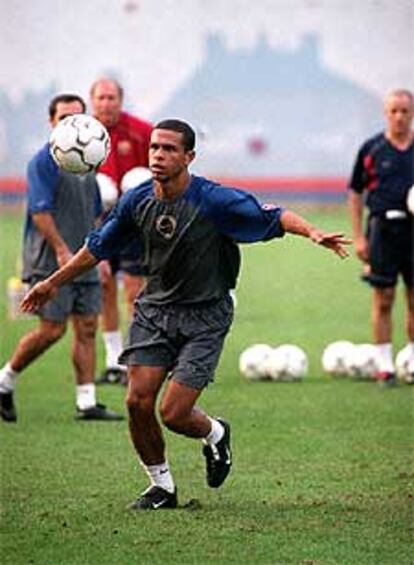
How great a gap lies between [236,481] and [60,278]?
1575 mm

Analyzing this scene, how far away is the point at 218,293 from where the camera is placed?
10172 mm

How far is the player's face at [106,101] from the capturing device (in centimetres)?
1473

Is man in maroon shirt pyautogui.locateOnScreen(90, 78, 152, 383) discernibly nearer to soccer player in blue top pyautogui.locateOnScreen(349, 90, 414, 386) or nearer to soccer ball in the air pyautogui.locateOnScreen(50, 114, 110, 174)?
soccer player in blue top pyautogui.locateOnScreen(349, 90, 414, 386)

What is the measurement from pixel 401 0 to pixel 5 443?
23.0 metres

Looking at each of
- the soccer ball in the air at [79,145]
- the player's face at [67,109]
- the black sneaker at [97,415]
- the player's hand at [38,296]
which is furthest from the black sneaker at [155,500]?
the player's face at [67,109]

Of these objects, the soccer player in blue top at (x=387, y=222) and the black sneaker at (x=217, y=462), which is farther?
the soccer player in blue top at (x=387, y=222)

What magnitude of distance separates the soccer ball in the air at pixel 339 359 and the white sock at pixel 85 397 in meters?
2.77

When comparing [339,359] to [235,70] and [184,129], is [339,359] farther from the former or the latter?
[235,70]

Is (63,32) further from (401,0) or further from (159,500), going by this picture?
(159,500)

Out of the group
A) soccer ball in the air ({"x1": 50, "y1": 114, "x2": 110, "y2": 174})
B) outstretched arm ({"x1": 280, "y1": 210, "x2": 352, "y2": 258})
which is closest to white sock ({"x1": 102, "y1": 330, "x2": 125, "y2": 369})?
soccer ball in the air ({"x1": 50, "y1": 114, "x2": 110, "y2": 174})

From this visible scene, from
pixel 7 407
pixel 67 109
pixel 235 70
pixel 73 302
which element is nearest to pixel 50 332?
pixel 73 302

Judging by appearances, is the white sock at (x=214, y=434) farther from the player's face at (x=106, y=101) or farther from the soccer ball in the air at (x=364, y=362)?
the soccer ball in the air at (x=364, y=362)

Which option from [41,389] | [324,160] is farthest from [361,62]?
[41,389]

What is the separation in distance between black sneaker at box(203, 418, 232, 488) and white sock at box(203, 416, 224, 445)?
0.02 meters
